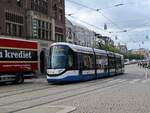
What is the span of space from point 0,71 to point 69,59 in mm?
5581

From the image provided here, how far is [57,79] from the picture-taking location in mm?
33469

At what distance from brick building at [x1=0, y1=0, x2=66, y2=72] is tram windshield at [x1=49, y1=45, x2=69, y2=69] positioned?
20.5 m

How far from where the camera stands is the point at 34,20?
66500 mm

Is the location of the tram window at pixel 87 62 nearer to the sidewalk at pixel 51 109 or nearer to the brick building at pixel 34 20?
the brick building at pixel 34 20

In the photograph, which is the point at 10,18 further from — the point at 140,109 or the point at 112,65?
the point at 140,109

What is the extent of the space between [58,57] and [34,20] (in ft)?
110

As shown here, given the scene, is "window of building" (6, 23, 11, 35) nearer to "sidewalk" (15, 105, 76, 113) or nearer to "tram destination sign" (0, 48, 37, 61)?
"tram destination sign" (0, 48, 37, 61)

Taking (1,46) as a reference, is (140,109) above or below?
below

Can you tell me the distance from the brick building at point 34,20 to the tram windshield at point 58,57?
67.4 feet

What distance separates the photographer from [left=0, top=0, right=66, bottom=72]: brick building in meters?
59.8

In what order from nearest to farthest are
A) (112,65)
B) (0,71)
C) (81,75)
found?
1. (0,71)
2. (81,75)
3. (112,65)

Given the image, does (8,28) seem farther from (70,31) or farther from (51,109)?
(70,31)

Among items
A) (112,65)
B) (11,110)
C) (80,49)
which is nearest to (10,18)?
(112,65)

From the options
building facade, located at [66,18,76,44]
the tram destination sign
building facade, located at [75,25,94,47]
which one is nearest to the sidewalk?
the tram destination sign
